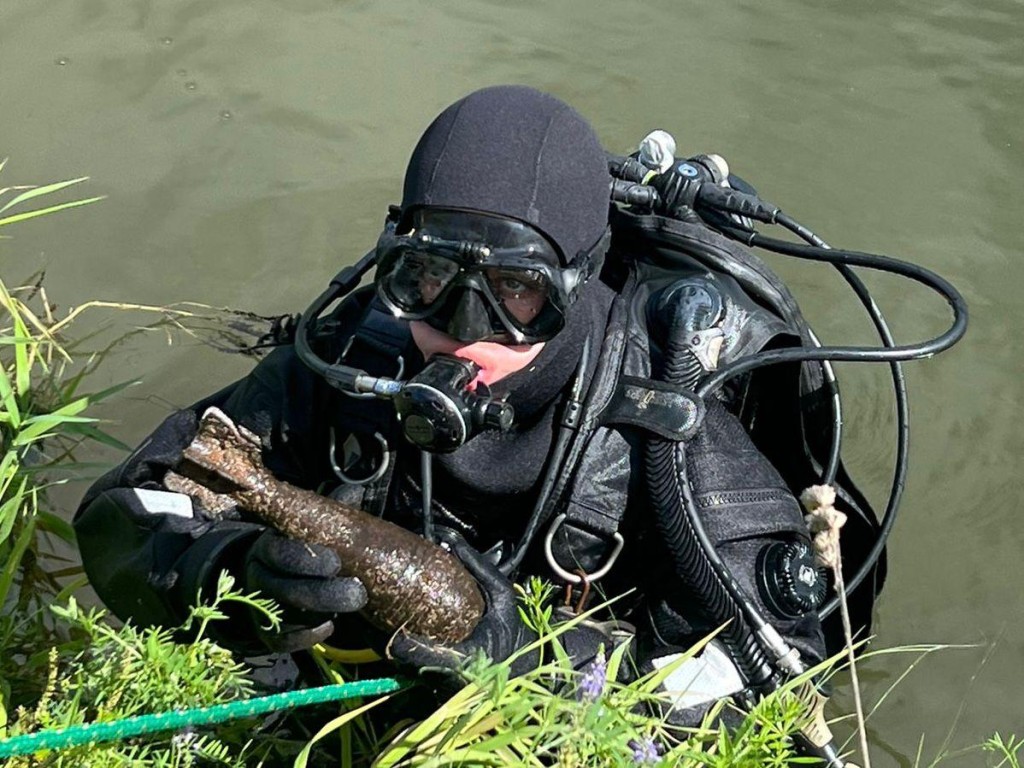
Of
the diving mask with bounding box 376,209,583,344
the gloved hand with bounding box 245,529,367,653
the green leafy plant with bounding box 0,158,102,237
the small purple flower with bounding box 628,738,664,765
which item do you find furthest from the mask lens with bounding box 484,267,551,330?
the green leafy plant with bounding box 0,158,102,237

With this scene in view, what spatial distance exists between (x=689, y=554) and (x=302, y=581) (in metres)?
0.77

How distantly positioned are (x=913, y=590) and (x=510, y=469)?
6.49ft

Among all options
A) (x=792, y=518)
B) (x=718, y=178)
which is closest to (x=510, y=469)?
(x=792, y=518)

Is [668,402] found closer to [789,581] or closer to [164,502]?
[789,581]

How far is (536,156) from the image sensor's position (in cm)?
234

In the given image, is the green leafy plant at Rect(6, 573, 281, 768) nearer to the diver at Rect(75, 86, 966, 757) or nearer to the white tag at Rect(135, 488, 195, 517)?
the diver at Rect(75, 86, 966, 757)

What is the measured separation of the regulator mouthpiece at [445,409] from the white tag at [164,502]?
2.10ft

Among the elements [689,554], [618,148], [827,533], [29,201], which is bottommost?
[29,201]

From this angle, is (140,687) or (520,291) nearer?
(140,687)

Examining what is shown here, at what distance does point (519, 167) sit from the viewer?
231 cm

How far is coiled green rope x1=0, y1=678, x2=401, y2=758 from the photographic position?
183cm

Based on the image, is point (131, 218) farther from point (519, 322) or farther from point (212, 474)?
point (212, 474)

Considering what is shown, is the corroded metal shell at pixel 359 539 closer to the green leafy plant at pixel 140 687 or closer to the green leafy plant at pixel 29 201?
the green leafy plant at pixel 140 687

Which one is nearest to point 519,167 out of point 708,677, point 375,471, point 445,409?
point 445,409
